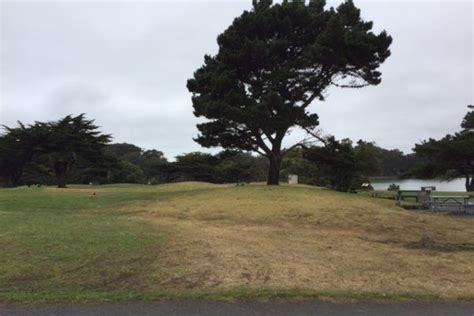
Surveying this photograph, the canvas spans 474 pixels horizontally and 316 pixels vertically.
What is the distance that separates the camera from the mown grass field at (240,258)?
623 centimetres

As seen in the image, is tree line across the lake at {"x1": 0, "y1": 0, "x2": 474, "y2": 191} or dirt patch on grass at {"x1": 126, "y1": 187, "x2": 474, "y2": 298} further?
tree line across the lake at {"x1": 0, "y1": 0, "x2": 474, "y2": 191}

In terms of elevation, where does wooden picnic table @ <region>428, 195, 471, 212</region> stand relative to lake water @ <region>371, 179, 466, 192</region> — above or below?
below

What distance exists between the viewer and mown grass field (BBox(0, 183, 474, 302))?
6.23 meters

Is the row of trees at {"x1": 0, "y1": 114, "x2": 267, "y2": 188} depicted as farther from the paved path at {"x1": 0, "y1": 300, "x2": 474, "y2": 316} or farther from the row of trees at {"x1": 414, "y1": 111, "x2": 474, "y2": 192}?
the paved path at {"x1": 0, "y1": 300, "x2": 474, "y2": 316}

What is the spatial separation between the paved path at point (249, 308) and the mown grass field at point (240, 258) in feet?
0.85

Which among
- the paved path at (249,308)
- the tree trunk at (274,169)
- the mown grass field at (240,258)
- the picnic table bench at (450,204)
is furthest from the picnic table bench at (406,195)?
the paved path at (249,308)

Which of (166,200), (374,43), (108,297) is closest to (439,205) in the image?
(374,43)

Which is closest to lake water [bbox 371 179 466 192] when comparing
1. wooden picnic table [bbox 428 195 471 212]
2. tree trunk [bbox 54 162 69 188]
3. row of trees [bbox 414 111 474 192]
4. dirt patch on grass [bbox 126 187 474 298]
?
row of trees [bbox 414 111 474 192]

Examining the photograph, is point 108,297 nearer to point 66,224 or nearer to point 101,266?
point 101,266

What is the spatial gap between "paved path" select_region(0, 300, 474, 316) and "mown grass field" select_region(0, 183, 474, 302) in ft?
0.85

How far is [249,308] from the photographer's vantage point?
5.46 m

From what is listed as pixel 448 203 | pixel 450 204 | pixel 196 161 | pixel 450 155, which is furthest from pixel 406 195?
pixel 196 161

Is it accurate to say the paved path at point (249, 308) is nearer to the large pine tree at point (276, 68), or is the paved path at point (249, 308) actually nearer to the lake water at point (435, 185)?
the large pine tree at point (276, 68)

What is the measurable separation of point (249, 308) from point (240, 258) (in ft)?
8.27
